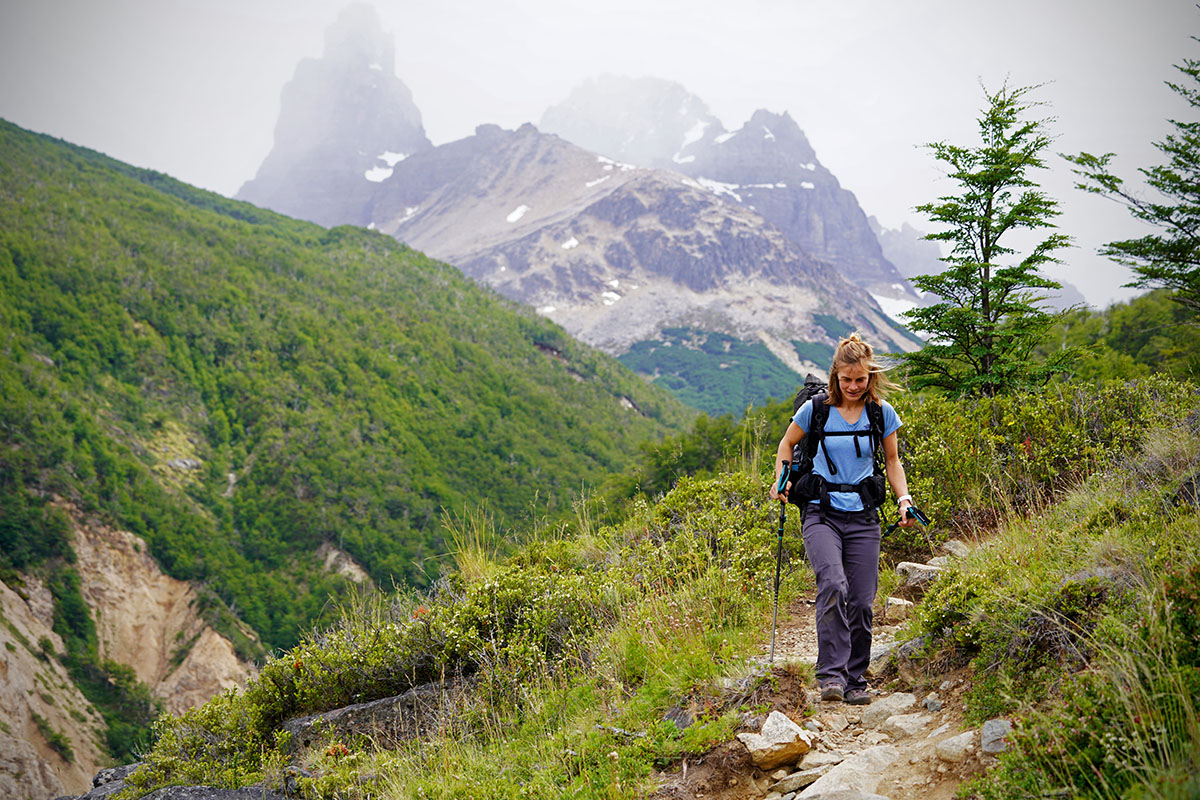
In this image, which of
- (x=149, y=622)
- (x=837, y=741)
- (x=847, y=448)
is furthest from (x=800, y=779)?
(x=149, y=622)

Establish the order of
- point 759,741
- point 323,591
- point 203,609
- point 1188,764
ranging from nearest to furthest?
point 1188,764, point 759,741, point 203,609, point 323,591

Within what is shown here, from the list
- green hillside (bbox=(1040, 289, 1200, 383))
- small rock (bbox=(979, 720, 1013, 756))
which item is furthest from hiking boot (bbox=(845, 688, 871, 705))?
green hillside (bbox=(1040, 289, 1200, 383))

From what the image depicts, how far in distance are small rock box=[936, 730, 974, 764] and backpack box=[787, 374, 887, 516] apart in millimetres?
1374

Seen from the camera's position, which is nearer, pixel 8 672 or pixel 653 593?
pixel 653 593

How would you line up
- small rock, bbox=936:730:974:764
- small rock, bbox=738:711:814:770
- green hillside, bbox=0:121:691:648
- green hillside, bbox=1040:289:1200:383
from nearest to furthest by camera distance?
small rock, bbox=936:730:974:764 → small rock, bbox=738:711:814:770 → green hillside, bbox=1040:289:1200:383 → green hillside, bbox=0:121:691:648

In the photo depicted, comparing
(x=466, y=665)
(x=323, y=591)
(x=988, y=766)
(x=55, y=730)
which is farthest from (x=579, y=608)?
(x=323, y=591)

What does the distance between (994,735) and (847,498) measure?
1.50m

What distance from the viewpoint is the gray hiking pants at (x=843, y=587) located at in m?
4.07

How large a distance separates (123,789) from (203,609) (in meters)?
76.8

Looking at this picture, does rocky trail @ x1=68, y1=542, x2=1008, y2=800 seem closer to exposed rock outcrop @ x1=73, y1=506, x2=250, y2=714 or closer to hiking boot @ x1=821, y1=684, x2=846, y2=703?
hiking boot @ x1=821, y1=684, x2=846, y2=703

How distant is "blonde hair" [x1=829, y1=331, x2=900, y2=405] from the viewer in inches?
169

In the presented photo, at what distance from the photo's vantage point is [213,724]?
23.3 feet

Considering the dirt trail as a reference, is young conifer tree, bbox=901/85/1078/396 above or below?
above

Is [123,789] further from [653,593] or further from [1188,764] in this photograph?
[1188,764]
